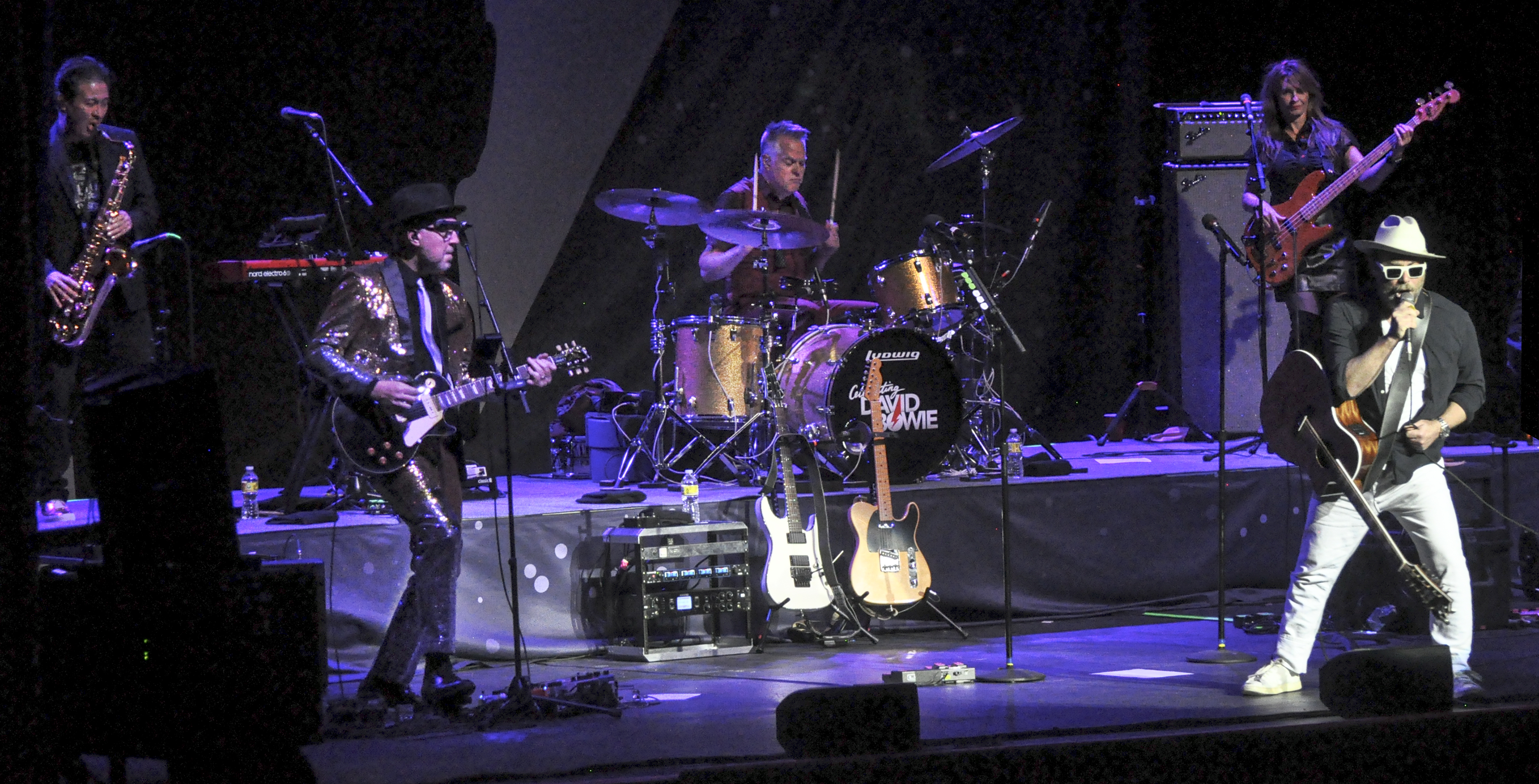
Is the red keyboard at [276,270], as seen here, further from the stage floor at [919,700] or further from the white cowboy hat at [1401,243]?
the white cowboy hat at [1401,243]

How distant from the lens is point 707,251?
864 cm

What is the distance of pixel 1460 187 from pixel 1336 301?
4.78 m

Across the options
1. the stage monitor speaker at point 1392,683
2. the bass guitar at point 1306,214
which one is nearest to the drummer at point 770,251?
the bass guitar at point 1306,214

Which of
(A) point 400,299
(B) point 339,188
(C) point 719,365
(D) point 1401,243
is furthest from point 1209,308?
(A) point 400,299

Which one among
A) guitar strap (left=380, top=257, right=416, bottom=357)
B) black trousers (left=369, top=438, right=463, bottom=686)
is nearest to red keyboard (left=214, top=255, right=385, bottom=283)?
guitar strap (left=380, top=257, right=416, bottom=357)

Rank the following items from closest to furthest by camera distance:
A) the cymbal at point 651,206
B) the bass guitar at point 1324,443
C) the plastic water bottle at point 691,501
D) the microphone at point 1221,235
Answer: the bass guitar at point 1324,443
the microphone at point 1221,235
the plastic water bottle at point 691,501
the cymbal at point 651,206

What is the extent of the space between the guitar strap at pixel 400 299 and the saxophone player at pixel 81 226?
5.59ft

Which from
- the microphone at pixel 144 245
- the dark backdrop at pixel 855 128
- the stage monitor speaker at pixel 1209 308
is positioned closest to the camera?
the microphone at pixel 144 245

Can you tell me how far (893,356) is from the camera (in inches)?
315

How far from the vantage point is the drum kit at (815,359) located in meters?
7.84

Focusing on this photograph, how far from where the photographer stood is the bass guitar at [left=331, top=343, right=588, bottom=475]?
18.5ft

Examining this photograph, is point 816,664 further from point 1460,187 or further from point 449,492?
point 1460,187

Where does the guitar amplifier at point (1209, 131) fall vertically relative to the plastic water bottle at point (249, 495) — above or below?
above

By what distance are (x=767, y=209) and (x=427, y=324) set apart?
300 cm
